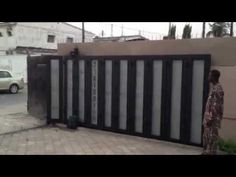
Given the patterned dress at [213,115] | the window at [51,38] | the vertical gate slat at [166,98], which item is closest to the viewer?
the patterned dress at [213,115]

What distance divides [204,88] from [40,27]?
87.8 feet

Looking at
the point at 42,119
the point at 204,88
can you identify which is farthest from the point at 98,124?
the point at 204,88

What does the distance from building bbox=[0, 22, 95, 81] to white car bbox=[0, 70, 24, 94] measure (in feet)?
18.3

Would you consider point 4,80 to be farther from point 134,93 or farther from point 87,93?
point 134,93

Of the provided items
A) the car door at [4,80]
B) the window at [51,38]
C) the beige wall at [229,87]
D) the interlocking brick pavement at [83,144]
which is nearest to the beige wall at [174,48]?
the beige wall at [229,87]

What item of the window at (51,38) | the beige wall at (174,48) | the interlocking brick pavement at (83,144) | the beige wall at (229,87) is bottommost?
the interlocking brick pavement at (83,144)

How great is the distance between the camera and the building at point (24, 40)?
25.3m

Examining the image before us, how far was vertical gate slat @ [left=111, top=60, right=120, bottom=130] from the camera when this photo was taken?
8500 millimetres

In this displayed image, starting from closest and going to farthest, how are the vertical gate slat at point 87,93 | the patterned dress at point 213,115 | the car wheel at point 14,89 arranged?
the patterned dress at point 213,115, the vertical gate slat at point 87,93, the car wheel at point 14,89

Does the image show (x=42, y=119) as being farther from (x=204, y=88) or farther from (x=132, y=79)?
(x=204, y=88)

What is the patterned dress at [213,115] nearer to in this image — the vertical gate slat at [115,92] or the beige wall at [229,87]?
the beige wall at [229,87]

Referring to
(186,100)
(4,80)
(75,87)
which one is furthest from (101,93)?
(4,80)

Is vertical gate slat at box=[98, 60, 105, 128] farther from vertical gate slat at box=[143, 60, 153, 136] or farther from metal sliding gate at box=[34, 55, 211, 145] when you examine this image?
vertical gate slat at box=[143, 60, 153, 136]

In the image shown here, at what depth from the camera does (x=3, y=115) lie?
11656mm
